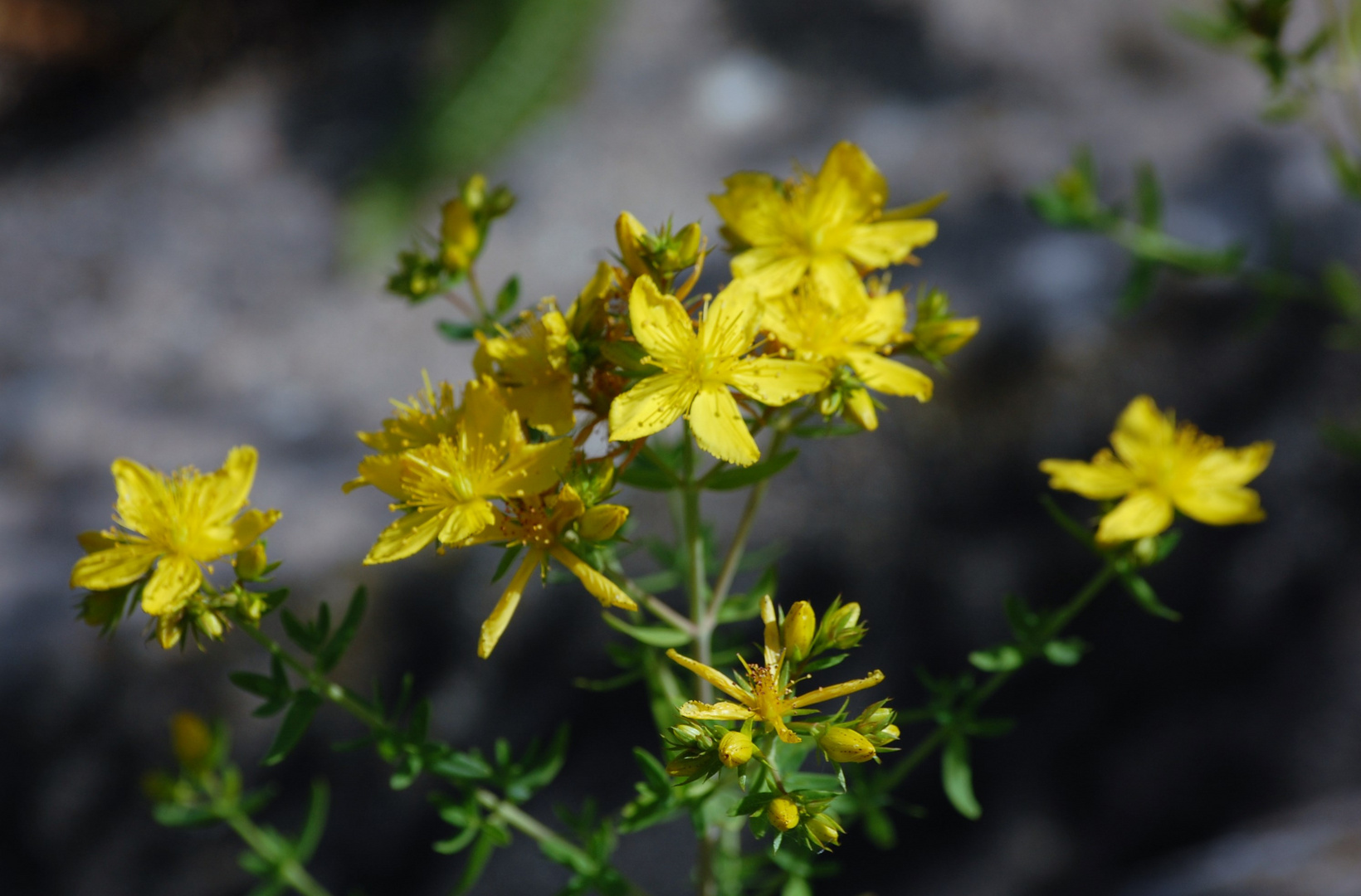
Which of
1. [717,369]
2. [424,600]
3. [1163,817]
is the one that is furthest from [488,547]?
[1163,817]

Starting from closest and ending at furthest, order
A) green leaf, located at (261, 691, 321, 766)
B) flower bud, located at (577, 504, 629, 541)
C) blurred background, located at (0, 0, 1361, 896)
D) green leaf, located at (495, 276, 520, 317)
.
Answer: flower bud, located at (577, 504, 629, 541), green leaf, located at (261, 691, 321, 766), green leaf, located at (495, 276, 520, 317), blurred background, located at (0, 0, 1361, 896)

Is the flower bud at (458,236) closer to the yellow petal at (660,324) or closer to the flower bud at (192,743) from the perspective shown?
the yellow petal at (660,324)

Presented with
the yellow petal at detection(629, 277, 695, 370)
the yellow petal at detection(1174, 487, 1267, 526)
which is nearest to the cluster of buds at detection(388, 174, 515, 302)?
the yellow petal at detection(629, 277, 695, 370)

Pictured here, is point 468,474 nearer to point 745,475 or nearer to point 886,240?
point 745,475

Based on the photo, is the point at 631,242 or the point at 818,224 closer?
the point at 631,242

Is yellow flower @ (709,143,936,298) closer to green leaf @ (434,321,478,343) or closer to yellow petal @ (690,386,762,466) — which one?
yellow petal @ (690,386,762,466)

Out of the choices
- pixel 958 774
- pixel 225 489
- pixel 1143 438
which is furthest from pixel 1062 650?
pixel 225 489
